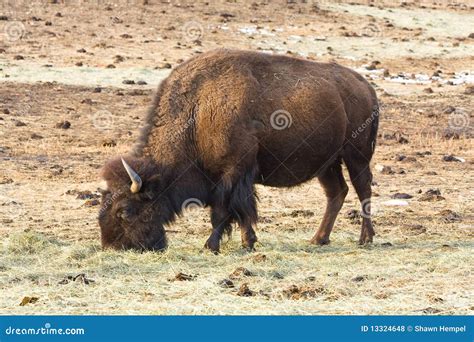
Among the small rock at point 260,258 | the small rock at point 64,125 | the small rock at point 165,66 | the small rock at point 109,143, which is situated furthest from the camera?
the small rock at point 165,66

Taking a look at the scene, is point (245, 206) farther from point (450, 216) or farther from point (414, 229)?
point (450, 216)

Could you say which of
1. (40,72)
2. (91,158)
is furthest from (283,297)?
(40,72)

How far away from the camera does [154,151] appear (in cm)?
1105

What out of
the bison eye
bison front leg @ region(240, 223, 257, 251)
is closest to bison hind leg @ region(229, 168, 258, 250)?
bison front leg @ region(240, 223, 257, 251)

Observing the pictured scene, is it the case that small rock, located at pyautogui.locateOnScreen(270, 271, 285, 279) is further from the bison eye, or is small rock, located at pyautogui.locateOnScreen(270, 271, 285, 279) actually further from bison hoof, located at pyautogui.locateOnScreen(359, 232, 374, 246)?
bison hoof, located at pyautogui.locateOnScreen(359, 232, 374, 246)

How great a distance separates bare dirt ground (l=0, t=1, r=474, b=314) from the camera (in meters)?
8.65

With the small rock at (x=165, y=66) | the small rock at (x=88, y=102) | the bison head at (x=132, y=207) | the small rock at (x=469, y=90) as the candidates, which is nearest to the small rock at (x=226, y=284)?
the bison head at (x=132, y=207)

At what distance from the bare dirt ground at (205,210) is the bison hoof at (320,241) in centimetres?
16

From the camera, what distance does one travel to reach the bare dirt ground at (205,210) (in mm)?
8648

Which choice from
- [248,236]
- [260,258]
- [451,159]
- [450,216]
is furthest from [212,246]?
[451,159]

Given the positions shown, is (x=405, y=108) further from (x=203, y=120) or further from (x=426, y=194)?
(x=203, y=120)

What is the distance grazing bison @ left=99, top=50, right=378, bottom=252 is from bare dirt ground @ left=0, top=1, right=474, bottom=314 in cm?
39

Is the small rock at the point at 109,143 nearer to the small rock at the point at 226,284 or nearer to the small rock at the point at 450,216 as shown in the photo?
the small rock at the point at 450,216

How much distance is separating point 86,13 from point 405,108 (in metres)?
14.6
